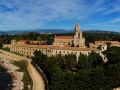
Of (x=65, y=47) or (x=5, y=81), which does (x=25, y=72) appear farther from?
(x=65, y=47)

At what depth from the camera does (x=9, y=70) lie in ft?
154

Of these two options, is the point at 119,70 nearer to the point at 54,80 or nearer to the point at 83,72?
the point at 83,72

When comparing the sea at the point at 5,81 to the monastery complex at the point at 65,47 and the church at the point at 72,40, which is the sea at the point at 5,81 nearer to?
the monastery complex at the point at 65,47

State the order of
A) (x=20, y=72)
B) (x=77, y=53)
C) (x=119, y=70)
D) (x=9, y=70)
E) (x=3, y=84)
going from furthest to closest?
(x=77, y=53) → (x=9, y=70) → (x=20, y=72) → (x=3, y=84) → (x=119, y=70)

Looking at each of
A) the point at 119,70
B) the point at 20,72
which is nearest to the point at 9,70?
the point at 20,72

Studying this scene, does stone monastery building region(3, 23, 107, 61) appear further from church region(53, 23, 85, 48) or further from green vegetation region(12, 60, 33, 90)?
green vegetation region(12, 60, 33, 90)

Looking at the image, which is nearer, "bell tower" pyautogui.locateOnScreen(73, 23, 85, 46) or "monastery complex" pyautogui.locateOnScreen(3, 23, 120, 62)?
"monastery complex" pyautogui.locateOnScreen(3, 23, 120, 62)

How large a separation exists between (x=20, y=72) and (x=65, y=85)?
68.6 ft

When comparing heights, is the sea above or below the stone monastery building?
below

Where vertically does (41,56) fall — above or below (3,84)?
above

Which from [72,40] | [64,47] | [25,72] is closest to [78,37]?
[72,40]

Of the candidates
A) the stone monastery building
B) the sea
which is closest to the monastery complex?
the stone monastery building

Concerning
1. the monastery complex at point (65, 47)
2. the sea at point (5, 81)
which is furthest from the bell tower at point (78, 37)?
the sea at point (5, 81)

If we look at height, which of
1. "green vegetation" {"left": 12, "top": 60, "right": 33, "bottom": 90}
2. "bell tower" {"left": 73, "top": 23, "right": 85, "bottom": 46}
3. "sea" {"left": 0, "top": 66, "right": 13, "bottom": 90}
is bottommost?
"sea" {"left": 0, "top": 66, "right": 13, "bottom": 90}
